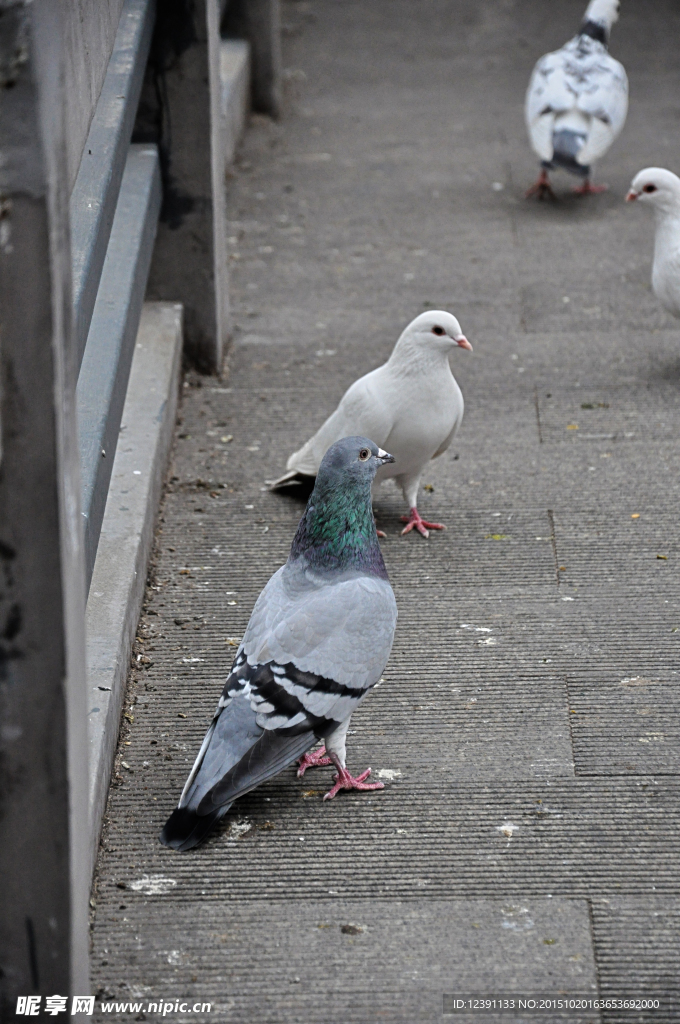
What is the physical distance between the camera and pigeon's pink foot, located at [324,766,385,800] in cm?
340

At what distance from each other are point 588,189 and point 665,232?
2.69 m

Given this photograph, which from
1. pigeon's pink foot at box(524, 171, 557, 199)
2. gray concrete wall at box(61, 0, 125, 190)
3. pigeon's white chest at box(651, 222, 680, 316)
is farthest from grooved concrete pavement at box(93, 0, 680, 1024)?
gray concrete wall at box(61, 0, 125, 190)

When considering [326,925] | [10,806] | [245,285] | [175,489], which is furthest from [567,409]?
[10,806]

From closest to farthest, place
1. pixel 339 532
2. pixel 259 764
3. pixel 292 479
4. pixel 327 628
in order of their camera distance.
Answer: pixel 259 764
pixel 327 628
pixel 339 532
pixel 292 479

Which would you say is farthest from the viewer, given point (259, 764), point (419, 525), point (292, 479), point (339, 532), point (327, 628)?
point (292, 479)

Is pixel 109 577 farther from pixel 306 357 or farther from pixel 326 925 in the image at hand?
pixel 306 357

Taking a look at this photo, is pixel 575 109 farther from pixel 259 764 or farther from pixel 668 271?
pixel 259 764

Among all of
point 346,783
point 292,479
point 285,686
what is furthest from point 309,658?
point 292,479

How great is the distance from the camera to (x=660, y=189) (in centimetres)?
607

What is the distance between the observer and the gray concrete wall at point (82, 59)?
3.04m

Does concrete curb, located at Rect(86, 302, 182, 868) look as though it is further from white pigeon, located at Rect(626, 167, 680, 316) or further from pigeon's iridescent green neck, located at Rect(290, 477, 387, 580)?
white pigeon, located at Rect(626, 167, 680, 316)

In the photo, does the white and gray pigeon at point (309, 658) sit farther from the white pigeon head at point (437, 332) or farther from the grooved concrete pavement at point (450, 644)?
the white pigeon head at point (437, 332)

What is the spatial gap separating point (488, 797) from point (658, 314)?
403 cm

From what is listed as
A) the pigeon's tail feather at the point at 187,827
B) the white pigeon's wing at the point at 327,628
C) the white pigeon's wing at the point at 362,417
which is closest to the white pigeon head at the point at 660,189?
the white pigeon's wing at the point at 362,417
